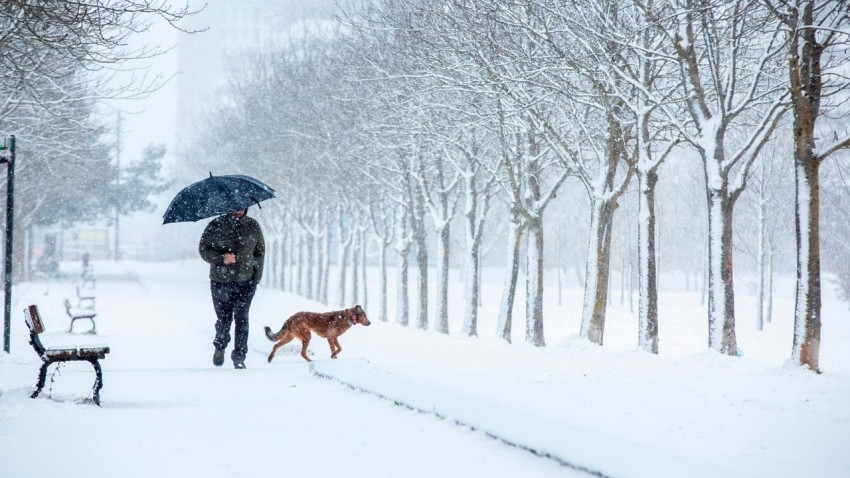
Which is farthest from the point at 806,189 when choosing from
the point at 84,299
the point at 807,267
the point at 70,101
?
the point at 84,299

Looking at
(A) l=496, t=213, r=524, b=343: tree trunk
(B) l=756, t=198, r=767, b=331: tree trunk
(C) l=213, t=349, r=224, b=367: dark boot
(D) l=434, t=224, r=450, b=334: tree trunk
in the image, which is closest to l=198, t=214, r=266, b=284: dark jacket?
(C) l=213, t=349, r=224, b=367: dark boot

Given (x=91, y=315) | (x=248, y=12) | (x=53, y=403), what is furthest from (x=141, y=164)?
(x=248, y=12)

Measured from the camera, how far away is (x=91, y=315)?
16.6 m

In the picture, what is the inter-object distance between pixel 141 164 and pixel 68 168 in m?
21.4

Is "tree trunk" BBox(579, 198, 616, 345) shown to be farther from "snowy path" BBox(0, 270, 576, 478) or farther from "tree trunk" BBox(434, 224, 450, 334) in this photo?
"tree trunk" BBox(434, 224, 450, 334)

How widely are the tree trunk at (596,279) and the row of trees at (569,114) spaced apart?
30 millimetres

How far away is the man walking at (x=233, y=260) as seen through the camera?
987 cm

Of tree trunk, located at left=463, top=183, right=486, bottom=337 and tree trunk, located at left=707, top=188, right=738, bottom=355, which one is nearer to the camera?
tree trunk, located at left=707, top=188, right=738, bottom=355

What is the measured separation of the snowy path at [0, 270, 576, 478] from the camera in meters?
5.08

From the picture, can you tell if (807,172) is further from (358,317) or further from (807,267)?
(358,317)

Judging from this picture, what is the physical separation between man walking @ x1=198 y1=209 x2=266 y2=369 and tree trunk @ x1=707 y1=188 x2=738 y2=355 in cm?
673

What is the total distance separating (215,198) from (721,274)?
7467 millimetres

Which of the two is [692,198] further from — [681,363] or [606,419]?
[606,419]

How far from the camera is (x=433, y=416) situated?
6871mm
